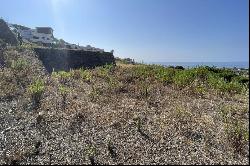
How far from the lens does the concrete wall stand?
31.8 m

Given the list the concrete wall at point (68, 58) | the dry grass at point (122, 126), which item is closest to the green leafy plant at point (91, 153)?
the dry grass at point (122, 126)

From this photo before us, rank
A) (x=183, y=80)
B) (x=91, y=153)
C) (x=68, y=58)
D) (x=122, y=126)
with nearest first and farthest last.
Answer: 1. (x=91, y=153)
2. (x=122, y=126)
3. (x=183, y=80)
4. (x=68, y=58)

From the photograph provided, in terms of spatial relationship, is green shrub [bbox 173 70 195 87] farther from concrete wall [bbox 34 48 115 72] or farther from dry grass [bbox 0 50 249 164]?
concrete wall [bbox 34 48 115 72]

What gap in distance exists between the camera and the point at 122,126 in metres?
13.3

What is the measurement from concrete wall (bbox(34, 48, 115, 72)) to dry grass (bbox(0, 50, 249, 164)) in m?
11.0

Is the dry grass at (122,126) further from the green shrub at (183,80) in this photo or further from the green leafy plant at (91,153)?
the green shrub at (183,80)

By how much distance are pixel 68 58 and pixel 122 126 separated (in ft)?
73.3

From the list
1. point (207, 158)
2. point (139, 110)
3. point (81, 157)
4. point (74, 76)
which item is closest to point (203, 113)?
point (139, 110)

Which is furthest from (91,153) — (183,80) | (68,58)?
(68,58)

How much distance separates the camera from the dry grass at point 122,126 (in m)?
10.8

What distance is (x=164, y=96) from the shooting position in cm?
1852

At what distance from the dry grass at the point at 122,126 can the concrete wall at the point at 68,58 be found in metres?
11.0

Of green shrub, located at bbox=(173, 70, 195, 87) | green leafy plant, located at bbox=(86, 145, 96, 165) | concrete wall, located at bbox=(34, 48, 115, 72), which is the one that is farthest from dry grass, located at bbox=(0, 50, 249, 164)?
concrete wall, located at bbox=(34, 48, 115, 72)

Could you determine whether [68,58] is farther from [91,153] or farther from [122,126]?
[91,153]
